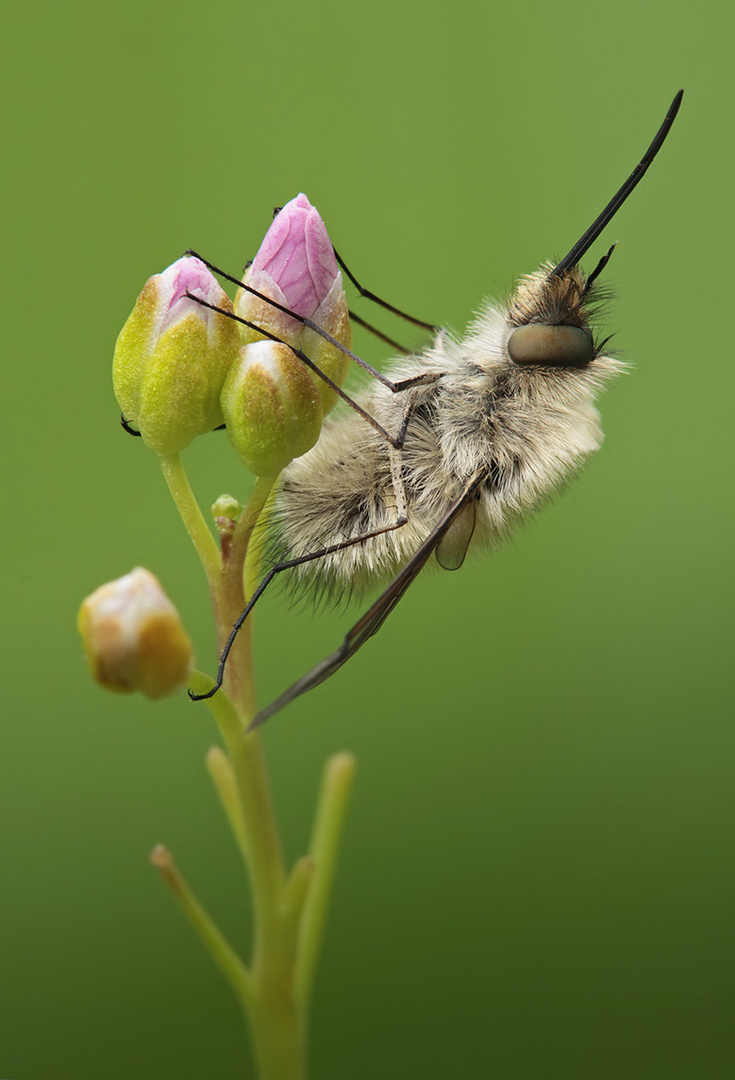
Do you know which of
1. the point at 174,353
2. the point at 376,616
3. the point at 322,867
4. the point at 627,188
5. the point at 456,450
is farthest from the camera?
the point at 456,450

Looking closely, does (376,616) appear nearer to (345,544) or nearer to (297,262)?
(345,544)

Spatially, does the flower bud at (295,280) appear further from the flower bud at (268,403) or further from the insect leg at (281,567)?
the insect leg at (281,567)

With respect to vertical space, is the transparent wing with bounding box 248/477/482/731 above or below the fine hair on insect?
below

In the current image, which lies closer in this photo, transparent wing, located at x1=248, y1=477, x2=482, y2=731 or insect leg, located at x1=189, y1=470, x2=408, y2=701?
transparent wing, located at x1=248, y1=477, x2=482, y2=731

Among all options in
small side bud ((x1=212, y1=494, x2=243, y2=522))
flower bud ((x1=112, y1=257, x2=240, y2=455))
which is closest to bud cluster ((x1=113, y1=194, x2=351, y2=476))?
flower bud ((x1=112, y1=257, x2=240, y2=455))

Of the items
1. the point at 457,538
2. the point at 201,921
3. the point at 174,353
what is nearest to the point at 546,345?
the point at 457,538

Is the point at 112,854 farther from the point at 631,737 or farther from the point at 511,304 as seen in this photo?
the point at 511,304

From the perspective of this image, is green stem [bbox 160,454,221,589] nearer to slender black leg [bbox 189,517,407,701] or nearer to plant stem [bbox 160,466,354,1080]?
plant stem [bbox 160,466,354,1080]
